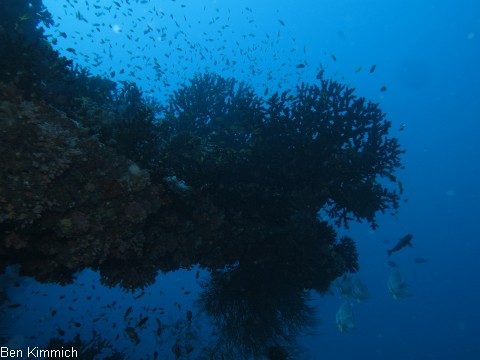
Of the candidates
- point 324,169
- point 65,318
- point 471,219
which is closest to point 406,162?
point 471,219

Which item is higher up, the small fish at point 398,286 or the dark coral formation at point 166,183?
the dark coral formation at point 166,183

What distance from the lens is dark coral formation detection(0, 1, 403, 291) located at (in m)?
3.89

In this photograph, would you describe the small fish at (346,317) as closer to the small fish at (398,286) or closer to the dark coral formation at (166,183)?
the small fish at (398,286)

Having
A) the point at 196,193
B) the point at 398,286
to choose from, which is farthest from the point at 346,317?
the point at 196,193

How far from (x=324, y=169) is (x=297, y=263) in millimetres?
2292

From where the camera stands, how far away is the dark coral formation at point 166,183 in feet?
12.8

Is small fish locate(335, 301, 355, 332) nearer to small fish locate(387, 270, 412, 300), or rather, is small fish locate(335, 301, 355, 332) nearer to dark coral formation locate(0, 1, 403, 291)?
small fish locate(387, 270, 412, 300)

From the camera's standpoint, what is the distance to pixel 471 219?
89.9 m

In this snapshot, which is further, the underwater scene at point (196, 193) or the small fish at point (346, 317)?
the small fish at point (346, 317)

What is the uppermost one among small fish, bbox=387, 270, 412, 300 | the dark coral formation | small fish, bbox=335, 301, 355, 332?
the dark coral formation

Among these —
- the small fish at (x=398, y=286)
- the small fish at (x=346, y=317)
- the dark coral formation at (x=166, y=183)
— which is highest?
the dark coral formation at (x=166, y=183)

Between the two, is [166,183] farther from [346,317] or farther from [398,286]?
[398,286]

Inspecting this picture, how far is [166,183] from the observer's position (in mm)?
5672

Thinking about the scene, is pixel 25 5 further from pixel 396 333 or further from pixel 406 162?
pixel 406 162
